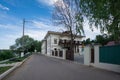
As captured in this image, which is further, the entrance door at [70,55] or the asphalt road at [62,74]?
the entrance door at [70,55]

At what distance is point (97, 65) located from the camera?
54.9 ft

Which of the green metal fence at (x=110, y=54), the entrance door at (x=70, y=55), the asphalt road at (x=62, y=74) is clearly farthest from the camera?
the entrance door at (x=70, y=55)

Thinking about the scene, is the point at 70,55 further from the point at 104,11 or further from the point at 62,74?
the point at 104,11

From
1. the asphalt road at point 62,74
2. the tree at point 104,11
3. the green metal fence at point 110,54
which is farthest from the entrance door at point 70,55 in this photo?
→ the tree at point 104,11

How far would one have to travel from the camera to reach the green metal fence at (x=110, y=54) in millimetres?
13656

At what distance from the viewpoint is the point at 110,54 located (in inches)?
576

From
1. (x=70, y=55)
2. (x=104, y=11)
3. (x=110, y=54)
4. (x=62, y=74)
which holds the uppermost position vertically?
(x=104, y=11)

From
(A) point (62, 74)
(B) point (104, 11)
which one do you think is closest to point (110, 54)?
(A) point (62, 74)

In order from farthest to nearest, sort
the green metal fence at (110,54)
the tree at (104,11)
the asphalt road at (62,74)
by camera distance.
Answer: the green metal fence at (110,54) < the asphalt road at (62,74) < the tree at (104,11)

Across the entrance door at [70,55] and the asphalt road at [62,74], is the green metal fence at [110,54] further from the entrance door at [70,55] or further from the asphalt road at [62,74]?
the entrance door at [70,55]

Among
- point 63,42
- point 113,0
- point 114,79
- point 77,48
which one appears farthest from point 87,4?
point 77,48

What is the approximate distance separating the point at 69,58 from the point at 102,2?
2506 cm

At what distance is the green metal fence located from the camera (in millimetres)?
13656

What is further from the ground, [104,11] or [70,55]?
[104,11]
